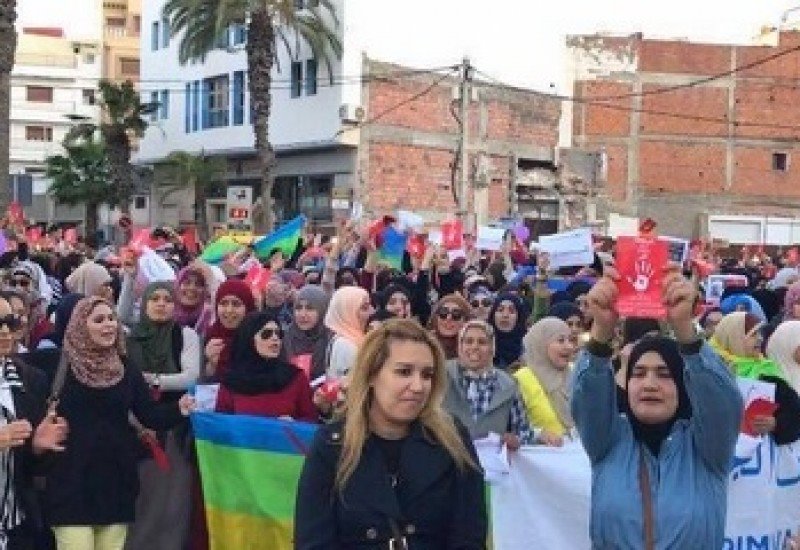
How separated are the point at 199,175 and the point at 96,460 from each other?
37.3 meters

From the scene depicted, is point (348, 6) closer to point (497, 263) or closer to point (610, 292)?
point (497, 263)

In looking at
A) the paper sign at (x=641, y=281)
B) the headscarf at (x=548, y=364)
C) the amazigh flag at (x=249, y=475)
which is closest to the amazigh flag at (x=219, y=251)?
the amazigh flag at (x=249, y=475)

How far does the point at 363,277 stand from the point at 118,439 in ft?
24.0

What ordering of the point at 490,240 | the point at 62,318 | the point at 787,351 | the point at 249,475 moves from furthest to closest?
1. the point at 490,240
2. the point at 62,318
3. the point at 787,351
4. the point at 249,475

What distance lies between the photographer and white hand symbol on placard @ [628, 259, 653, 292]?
4230 millimetres

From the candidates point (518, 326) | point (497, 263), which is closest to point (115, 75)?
point (497, 263)

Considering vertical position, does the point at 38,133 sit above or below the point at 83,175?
above

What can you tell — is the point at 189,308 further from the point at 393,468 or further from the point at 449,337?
the point at 393,468

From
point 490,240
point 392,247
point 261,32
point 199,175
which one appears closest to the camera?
point 392,247

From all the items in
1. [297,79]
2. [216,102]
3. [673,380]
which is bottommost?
[673,380]

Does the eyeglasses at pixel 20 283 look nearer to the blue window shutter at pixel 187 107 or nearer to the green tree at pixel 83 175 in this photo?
the green tree at pixel 83 175

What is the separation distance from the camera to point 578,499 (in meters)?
6.44

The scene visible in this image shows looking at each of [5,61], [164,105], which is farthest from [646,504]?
[164,105]

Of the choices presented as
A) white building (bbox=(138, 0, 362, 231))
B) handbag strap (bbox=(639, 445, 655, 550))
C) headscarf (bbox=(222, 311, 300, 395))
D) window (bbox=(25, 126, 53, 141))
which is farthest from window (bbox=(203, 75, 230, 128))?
handbag strap (bbox=(639, 445, 655, 550))
